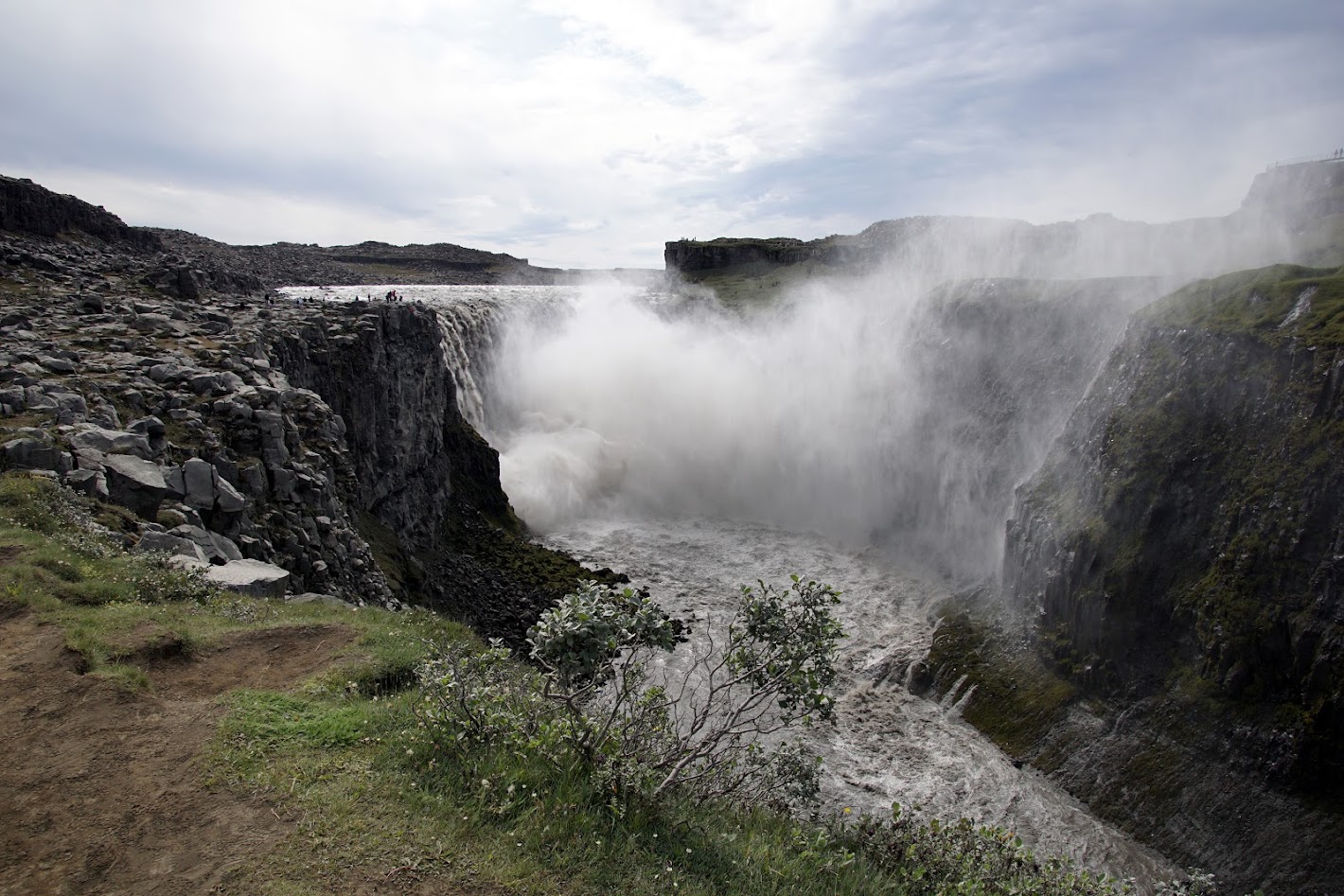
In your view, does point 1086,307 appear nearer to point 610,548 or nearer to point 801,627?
point 610,548

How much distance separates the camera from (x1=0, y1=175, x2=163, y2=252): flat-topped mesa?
35844 millimetres

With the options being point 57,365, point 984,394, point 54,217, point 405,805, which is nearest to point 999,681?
point 984,394

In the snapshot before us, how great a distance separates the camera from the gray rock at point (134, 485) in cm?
1405

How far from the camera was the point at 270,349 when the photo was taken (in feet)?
77.9

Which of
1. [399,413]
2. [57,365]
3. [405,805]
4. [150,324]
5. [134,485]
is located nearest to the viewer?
[405,805]

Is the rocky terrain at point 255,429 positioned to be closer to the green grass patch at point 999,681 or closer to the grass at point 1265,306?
the green grass patch at point 999,681

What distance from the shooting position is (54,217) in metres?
38.8

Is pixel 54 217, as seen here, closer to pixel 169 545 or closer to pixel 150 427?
pixel 150 427

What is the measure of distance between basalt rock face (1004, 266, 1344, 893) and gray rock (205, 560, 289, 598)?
19.7 meters

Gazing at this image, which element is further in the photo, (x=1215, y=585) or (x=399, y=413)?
(x=399, y=413)

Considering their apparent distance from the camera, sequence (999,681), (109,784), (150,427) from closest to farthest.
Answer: (109,784), (150,427), (999,681)

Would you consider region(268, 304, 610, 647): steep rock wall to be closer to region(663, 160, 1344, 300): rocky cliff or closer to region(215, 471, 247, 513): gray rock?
region(215, 471, 247, 513): gray rock

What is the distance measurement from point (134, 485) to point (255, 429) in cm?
403

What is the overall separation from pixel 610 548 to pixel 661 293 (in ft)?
154
